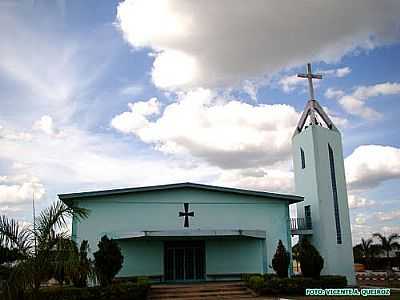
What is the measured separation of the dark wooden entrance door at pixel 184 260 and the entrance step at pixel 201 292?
101 inches

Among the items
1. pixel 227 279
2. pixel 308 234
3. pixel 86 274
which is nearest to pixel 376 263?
pixel 308 234

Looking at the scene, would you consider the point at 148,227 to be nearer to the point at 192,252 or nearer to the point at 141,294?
the point at 192,252

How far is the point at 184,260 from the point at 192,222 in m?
2.04

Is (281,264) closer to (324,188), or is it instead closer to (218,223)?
(218,223)

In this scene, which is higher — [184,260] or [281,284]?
[184,260]

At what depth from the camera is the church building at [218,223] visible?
74.0ft

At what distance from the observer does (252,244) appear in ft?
80.0

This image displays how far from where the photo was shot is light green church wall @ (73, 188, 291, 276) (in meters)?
22.6

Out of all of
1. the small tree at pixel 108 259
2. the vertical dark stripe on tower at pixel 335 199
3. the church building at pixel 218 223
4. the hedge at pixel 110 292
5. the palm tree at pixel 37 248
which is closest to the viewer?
the palm tree at pixel 37 248

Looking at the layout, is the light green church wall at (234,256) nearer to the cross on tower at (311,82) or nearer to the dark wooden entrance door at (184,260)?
the dark wooden entrance door at (184,260)

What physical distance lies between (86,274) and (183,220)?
13.4 meters

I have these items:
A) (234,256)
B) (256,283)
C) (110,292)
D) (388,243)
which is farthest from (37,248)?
(388,243)

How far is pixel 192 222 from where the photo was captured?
23422 mm

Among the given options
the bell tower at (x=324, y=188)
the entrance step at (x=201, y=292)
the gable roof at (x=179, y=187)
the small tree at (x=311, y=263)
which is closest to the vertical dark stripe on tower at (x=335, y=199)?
the bell tower at (x=324, y=188)
